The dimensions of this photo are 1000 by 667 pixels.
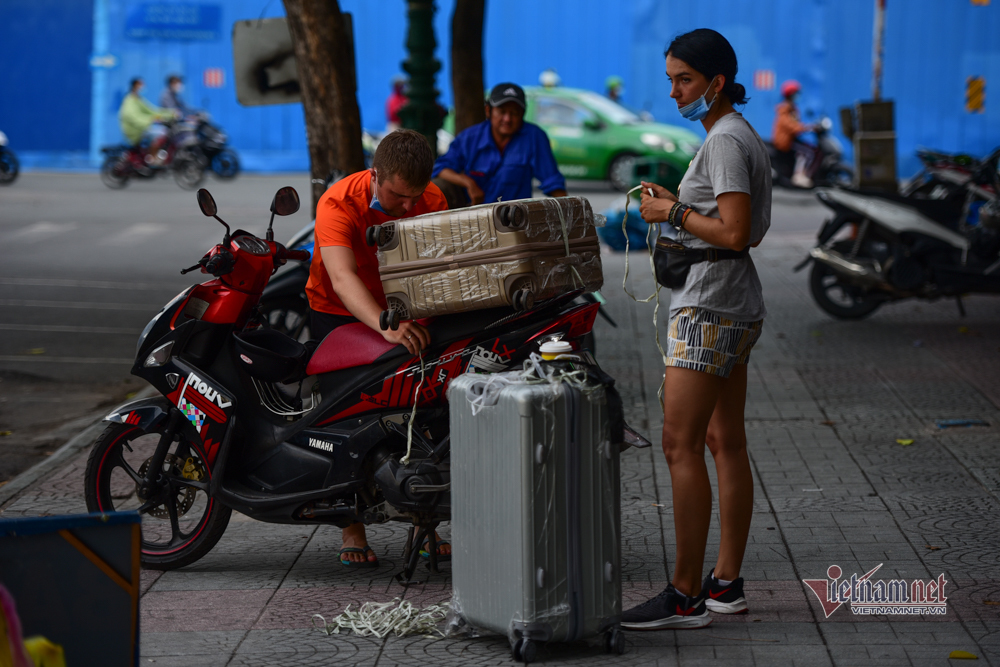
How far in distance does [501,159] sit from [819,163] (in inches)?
614

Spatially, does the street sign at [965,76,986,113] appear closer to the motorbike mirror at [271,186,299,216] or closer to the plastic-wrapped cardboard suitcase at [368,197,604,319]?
the motorbike mirror at [271,186,299,216]

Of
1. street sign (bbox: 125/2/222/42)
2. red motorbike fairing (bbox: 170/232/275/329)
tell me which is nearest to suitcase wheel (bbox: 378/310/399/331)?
red motorbike fairing (bbox: 170/232/275/329)

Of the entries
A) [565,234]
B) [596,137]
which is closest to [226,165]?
[596,137]

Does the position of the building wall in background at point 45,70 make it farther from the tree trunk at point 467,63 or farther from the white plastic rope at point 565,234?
the white plastic rope at point 565,234

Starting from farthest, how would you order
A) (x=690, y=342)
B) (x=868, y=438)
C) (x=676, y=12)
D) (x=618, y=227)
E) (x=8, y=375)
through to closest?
(x=676, y=12) < (x=618, y=227) < (x=8, y=375) < (x=868, y=438) < (x=690, y=342)

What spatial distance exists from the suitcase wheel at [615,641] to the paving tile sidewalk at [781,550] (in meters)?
0.03

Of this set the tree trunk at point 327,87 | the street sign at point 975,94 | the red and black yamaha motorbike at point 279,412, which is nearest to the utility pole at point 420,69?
the tree trunk at point 327,87

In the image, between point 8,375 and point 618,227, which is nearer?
point 8,375

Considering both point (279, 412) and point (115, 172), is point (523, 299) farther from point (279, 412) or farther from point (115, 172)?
point (115, 172)

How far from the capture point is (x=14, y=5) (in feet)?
86.1

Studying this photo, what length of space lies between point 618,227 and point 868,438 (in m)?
7.88

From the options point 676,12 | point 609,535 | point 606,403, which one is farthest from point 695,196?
point 676,12

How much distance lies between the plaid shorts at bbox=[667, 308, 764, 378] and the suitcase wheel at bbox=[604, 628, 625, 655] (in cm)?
87

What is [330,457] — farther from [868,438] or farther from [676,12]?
[676,12]
